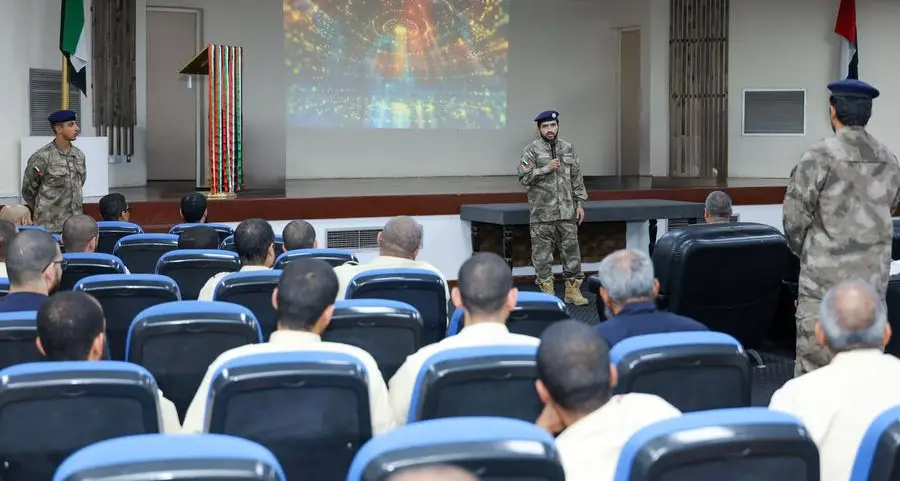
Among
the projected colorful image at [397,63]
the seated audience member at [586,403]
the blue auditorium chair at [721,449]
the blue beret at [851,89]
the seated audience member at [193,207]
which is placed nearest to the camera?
the blue auditorium chair at [721,449]

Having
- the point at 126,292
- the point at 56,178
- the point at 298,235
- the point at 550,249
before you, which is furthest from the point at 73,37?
the point at 126,292

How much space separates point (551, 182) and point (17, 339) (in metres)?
5.45

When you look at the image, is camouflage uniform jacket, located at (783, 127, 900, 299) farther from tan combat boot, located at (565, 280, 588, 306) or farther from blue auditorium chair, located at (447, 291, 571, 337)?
tan combat boot, located at (565, 280, 588, 306)

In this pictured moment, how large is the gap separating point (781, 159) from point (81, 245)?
9.38 metres

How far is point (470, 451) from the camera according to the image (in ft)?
4.91

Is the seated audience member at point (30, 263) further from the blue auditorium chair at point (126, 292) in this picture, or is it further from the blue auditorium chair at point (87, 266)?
the blue auditorium chair at point (87, 266)

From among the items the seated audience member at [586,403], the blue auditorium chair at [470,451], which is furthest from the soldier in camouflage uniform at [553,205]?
the blue auditorium chair at [470,451]

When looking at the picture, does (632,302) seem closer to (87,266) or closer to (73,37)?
(87,266)

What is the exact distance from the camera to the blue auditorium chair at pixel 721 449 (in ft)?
5.45

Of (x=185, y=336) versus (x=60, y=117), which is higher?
(x=60, y=117)

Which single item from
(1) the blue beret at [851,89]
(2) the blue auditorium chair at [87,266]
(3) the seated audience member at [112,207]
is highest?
(1) the blue beret at [851,89]

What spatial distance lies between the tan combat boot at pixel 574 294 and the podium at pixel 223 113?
2.84 m

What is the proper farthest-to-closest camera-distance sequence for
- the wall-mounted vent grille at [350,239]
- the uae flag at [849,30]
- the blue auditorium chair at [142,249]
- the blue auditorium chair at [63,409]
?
the uae flag at [849,30], the wall-mounted vent grille at [350,239], the blue auditorium chair at [142,249], the blue auditorium chair at [63,409]

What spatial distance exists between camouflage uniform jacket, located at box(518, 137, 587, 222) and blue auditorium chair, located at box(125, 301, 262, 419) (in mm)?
5052
